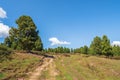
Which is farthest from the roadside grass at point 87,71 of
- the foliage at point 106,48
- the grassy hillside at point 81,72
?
the foliage at point 106,48

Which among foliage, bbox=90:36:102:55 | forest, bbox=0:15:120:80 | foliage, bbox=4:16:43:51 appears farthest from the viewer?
foliage, bbox=90:36:102:55

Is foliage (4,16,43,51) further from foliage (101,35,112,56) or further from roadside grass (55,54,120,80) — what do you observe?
foliage (101,35,112,56)

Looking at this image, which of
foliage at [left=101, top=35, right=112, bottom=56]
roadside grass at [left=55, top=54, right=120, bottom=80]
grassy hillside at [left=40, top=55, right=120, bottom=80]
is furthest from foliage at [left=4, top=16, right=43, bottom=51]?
foliage at [left=101, top=35, right=112, bottom=56]

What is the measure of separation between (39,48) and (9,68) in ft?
304

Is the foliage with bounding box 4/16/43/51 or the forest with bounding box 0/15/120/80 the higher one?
the foliage with bounding box 4/16/43/51

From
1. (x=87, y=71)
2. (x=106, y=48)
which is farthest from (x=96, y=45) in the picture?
(x=87, y=71)

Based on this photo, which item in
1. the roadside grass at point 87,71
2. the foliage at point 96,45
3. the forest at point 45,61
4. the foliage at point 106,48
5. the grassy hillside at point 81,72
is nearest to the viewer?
the grassy hillside at point 81,72

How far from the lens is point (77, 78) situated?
121 feet

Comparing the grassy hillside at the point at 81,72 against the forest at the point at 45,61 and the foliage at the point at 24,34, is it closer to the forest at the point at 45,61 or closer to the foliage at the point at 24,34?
the forest at the point at 45,61

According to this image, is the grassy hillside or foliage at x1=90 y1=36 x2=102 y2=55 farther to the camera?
foliage at x1=90 y1=36 x2=102 y2=55

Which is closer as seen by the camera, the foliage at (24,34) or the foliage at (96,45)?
the foliage at (24,34)

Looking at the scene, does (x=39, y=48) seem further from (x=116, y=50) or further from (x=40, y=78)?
(x=40, y=78)

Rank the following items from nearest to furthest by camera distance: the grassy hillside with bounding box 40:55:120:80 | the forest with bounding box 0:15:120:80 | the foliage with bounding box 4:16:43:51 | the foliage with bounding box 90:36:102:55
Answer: the grassy hillside with bounding box 40:55:120:80, the forest with bounding box 0:15:120:80, the foliage with bounding box 4:16:43:51, the foliage with bounding box 90:36:102:55

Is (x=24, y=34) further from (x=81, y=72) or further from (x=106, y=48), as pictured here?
(x=106, y=48)
